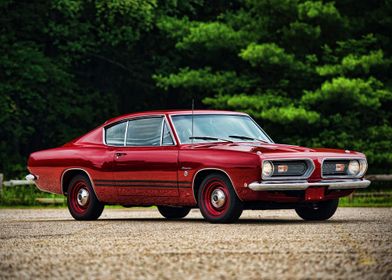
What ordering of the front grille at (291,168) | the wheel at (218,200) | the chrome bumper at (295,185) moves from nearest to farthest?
1. the chrome bumper at (295,185)
2. the front grille at (291,168)
3. the wheel at (218,200)

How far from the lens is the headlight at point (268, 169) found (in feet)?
40.5

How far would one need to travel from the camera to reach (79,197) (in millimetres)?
14672

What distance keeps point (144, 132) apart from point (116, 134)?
2.00 feet

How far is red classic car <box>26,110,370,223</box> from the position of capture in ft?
41.0

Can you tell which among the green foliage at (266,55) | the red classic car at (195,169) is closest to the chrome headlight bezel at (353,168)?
the red classic car at (195,169)

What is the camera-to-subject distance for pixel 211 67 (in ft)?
110

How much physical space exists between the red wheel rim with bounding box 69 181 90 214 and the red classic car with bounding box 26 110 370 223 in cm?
1

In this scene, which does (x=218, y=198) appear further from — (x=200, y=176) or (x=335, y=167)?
(x=335, y=167)

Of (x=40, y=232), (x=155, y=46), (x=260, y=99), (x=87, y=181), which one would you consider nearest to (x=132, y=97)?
(x=155, y=46)

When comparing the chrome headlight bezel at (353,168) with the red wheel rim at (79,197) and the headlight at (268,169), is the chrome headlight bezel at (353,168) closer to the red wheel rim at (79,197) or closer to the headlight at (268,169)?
the headlight at (268,169)

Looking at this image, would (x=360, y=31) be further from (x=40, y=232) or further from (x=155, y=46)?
(x=40, y=232)

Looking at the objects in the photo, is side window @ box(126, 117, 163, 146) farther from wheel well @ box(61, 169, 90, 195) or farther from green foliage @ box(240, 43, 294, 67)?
green foliage @ box(240, 43, 294, 67)

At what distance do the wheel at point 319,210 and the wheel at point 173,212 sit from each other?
193 cm

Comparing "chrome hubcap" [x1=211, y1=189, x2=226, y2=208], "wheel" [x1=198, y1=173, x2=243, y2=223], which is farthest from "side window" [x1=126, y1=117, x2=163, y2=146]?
"chrome hubcap" [x1=211, y1=189, x2=226, y2=208]
